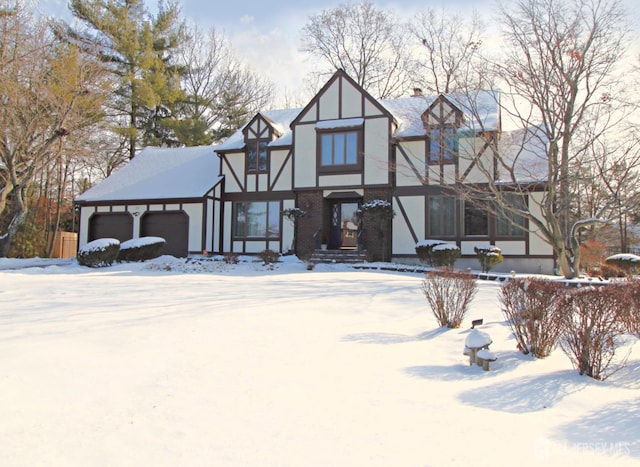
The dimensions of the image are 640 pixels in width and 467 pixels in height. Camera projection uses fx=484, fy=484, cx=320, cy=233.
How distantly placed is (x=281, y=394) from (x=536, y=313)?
318 centimetres

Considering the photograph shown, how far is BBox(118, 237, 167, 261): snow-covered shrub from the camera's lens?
55.1ft

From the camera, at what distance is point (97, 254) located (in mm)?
15281

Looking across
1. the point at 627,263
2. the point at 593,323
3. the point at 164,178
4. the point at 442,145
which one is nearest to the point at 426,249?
the point at 442,145

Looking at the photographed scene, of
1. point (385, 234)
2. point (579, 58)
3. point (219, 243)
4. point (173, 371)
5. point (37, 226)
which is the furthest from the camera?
point (37, 226)

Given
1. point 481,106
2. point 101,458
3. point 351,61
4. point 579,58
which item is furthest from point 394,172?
point 101,458

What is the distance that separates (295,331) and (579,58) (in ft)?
40.4

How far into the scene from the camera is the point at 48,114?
672 inches

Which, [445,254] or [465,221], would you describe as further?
[465,221]

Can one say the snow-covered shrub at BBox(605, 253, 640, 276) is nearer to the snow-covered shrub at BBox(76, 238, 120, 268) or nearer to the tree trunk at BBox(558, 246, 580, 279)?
the tree trunk at BBox(558, 246, 580, 279)

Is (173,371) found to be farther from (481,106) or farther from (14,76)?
(481,106)

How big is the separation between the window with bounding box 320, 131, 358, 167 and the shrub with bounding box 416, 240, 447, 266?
424 cm

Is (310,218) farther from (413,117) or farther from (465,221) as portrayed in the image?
(465,221)

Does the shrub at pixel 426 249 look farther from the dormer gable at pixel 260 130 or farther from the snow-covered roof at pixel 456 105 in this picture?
the dormer gable at pixel 260 130

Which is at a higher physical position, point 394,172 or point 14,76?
point 14,76
